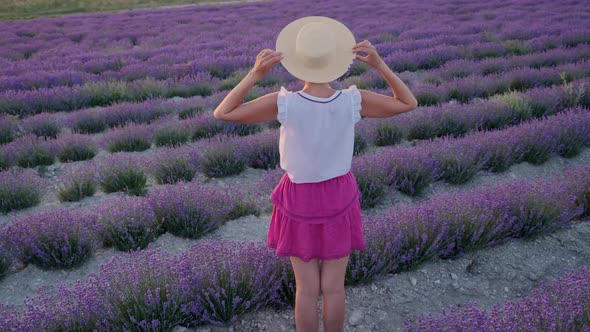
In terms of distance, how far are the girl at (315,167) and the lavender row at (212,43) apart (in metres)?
7.35

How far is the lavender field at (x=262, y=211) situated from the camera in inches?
102

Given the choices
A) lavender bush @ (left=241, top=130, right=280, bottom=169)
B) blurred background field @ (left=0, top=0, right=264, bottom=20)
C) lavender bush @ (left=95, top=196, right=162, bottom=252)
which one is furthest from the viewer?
blurred background field @ (left=0, top=0, right=264, bottom=20)

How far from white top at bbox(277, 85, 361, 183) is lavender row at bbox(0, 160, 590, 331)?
901 mm

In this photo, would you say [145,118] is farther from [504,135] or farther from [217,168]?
[504,135]

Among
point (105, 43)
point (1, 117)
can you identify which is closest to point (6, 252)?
point (1, 117)

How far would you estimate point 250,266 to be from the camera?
2.83 meters

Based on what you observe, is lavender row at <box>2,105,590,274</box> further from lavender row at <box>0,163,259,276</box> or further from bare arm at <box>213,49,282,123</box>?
bare arm at <box>213,49,282,123</box>

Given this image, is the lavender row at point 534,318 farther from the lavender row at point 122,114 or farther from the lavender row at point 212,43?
the lavender row at point 212,43

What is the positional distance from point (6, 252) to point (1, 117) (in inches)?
166

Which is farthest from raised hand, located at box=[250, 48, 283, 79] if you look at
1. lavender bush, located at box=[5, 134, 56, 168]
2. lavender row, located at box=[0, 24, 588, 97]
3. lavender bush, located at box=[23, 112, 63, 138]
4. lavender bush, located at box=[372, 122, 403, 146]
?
lavender row, located at box=[0, 24, 588, 97]

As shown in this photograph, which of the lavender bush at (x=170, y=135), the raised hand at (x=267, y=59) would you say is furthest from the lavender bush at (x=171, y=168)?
the raised hand at (x=267, y=59)

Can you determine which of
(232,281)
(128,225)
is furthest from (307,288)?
(128,225)

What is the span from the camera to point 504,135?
4.90 m

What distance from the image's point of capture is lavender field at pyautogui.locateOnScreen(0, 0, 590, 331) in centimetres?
260
